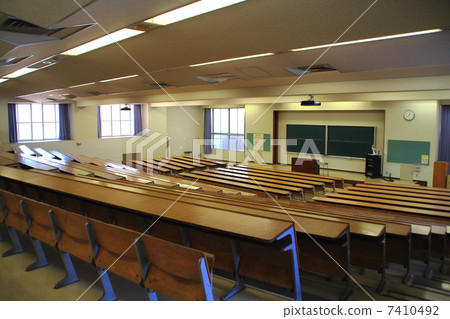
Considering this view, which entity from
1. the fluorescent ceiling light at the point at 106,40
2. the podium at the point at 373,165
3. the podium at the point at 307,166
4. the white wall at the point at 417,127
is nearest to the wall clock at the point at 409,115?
the white wall at the point at 417,127

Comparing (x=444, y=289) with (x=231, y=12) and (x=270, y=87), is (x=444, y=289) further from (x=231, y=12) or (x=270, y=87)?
(x=270, y=87)

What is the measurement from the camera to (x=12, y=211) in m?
3.19

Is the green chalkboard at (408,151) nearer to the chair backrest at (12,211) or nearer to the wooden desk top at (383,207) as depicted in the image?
the wooden desk top at (383,207)

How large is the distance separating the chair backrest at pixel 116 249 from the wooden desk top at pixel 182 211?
0.77ft

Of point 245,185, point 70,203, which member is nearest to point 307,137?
point 245,185

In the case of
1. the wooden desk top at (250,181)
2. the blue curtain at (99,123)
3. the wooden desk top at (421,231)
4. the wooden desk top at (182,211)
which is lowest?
the wooden desk top at (250,181)

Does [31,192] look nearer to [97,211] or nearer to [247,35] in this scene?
[97,211]

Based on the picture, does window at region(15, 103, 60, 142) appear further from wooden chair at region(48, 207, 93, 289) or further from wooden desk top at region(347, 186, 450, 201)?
wooden chair at region(48, 207, 93, 289)

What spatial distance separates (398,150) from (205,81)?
8973 mm

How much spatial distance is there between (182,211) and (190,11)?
1.57 metres

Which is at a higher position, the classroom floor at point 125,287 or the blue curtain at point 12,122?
the blue curtain at point 12,122

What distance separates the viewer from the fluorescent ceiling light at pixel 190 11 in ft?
8.43

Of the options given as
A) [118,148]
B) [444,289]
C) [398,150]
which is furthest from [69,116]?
[444,289]

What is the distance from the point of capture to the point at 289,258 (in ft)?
7.22
